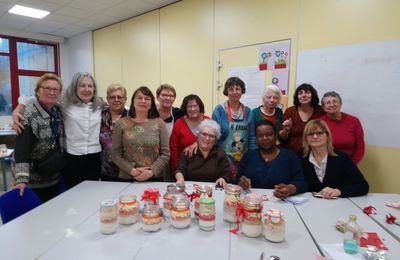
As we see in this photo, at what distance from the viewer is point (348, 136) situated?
2361 millimetres

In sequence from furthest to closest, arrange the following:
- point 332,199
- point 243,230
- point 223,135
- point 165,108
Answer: point 165,108, point 223,135, point 332,199, point 243,230

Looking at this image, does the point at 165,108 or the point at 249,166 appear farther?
the point at 165,108

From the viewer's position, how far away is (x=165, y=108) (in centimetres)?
267

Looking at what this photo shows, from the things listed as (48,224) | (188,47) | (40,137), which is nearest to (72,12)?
(188,47)

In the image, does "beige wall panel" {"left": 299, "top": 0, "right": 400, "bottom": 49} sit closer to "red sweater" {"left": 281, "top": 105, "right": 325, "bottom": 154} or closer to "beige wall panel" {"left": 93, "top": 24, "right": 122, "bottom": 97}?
"red sweater" {"left": 281, "top": 105, "right": 325, "bottom": 154}

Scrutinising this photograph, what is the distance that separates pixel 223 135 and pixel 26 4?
4294 millimetres

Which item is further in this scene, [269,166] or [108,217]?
[269,166]

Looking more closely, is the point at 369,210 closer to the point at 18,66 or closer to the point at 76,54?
the point at 76,54

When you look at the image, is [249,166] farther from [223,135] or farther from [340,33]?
[340,33]

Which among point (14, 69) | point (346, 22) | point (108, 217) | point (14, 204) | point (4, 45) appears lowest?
point (14, 204)

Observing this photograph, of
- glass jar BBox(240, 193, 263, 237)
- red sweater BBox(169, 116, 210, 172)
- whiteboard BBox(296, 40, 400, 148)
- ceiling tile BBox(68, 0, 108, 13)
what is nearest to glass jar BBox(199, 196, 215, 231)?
glass jar BBox(240, 193, 263, 237)

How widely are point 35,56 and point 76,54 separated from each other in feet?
3.45

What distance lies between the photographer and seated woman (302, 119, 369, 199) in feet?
6.32

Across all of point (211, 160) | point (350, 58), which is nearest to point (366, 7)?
point (350, 58)
